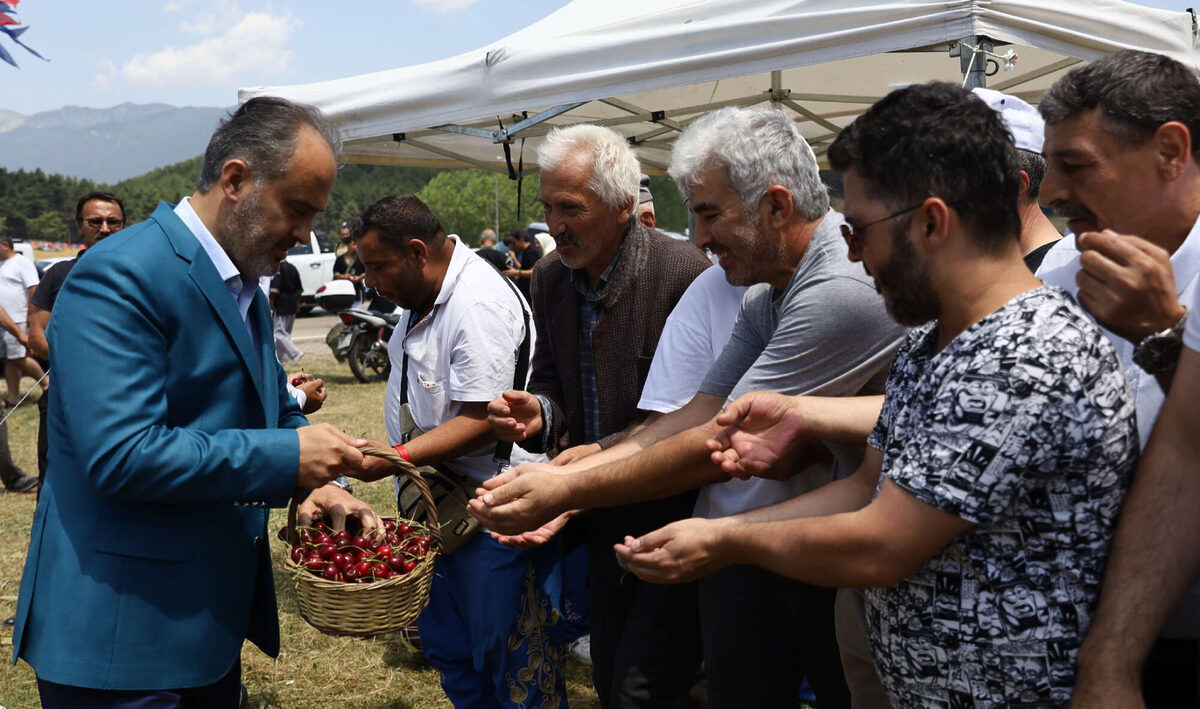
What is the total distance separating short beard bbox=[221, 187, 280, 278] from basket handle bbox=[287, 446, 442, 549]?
54 cm

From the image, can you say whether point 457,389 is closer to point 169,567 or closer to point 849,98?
point 169,567

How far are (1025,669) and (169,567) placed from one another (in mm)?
1713

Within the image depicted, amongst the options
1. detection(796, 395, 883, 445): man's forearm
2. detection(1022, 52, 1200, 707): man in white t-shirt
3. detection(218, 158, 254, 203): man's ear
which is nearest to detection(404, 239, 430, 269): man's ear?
detection(218, 158, 254, 203): man's ear

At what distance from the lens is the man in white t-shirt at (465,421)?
331cm

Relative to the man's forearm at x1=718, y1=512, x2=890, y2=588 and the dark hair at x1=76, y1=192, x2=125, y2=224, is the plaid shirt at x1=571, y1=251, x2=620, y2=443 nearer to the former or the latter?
the man's forearm at x1=718, y1=512, x2=890, y2=588

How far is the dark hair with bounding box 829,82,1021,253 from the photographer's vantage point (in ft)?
5.08

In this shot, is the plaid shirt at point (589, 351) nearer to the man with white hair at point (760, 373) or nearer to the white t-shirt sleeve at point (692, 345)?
the white t-shirt sleeve at point (692, 345)

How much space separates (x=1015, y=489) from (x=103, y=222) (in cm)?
539

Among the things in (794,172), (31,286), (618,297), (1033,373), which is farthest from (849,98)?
(31,286)

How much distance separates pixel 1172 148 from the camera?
1.78 m

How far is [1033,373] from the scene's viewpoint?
4.63ft

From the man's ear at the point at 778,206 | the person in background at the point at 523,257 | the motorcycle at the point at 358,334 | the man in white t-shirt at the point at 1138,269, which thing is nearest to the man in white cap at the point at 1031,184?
the man in white t-shirt at the point at 1138,269

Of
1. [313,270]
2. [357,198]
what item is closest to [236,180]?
[313,270]

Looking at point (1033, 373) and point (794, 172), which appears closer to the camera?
point (1033, 373)
